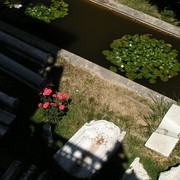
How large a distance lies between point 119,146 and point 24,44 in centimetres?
330

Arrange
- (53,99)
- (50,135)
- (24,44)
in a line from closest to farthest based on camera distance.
→ 1. (50,135)
2. (53,99)
3. (24,44)

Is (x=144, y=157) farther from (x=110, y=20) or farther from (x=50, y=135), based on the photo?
(x=110, y=20)

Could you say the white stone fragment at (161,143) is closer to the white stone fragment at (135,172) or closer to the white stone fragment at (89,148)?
the white stone fragment at (135,172)

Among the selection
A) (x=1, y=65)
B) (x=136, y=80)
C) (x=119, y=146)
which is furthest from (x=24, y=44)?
(x=119, y=146)

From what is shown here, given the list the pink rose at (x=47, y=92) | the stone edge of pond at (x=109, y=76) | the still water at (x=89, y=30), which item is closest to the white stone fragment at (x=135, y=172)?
the stone edge of pond at (x=109, y=76)

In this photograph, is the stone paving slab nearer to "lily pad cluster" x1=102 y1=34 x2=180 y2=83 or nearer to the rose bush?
"lily pad cluster" x1=102 y1=34 x2=180 y2=83

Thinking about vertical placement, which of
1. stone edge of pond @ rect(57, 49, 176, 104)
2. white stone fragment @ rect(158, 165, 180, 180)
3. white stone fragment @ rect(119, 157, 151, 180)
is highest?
stone edge of pond @ rect(57, 49, 176, 104)

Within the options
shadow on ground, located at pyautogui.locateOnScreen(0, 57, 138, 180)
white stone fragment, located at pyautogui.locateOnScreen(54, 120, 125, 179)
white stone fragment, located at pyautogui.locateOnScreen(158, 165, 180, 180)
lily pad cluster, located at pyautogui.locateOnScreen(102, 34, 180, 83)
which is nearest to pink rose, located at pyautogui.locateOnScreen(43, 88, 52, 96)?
shadow on ground, located at pyautogui.locateOnScreen(0, 57, 138, 180)

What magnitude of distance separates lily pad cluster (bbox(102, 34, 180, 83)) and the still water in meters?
0.26

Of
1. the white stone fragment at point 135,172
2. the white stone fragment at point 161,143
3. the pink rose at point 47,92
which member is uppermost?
the pink rose at point 47,92

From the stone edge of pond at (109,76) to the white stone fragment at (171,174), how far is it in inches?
68.4

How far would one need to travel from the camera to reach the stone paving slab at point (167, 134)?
7.17m

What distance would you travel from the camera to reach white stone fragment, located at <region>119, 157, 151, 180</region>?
675cm

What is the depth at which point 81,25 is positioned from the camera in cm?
995
